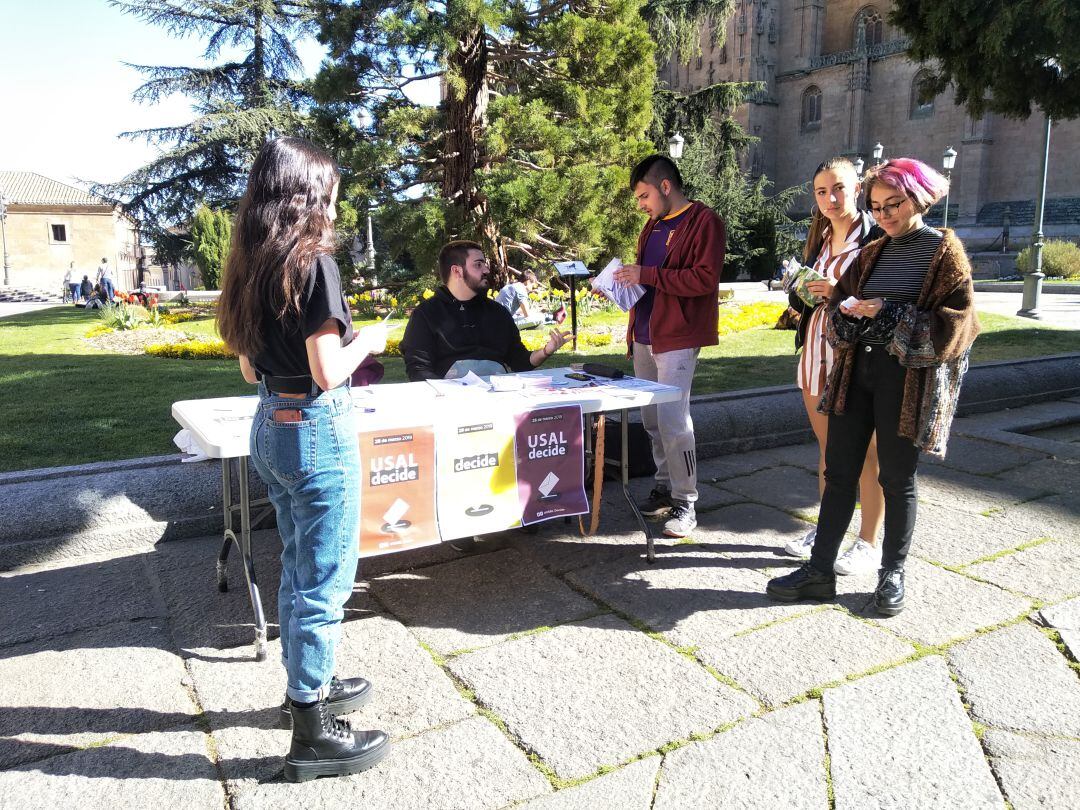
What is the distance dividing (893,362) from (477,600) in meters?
1.94

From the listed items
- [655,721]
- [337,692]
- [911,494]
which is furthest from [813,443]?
[337,692]

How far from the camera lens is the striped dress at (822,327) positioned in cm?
365

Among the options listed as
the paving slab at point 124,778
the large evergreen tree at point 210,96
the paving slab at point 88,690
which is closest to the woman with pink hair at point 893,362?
the paving slab at point 124,778

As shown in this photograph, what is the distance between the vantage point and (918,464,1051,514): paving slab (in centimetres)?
457

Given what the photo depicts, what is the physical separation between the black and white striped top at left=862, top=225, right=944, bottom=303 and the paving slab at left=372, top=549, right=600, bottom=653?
1.73m

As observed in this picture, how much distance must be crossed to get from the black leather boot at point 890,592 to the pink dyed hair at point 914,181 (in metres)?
1.44

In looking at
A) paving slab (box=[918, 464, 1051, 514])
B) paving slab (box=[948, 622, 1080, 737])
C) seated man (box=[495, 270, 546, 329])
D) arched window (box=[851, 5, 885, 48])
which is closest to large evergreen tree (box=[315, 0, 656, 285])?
seated man (box=[495, 270, 546, 329])

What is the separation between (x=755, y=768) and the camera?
7.41 ft

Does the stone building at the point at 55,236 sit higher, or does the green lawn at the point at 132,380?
the stone building at the point at 55,236

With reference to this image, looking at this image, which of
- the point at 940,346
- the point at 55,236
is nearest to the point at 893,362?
the point at 940,346

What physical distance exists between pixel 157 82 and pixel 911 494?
30.1 metres

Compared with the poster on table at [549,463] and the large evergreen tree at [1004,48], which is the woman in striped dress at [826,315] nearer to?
the poster on table at [549,463]

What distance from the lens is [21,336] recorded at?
14.4 m

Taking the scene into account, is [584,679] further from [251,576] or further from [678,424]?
[678,424]
